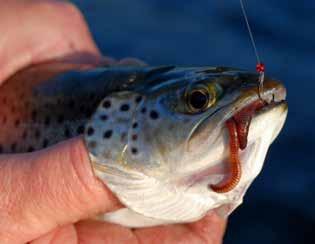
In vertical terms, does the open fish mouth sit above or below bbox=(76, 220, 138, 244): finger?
above

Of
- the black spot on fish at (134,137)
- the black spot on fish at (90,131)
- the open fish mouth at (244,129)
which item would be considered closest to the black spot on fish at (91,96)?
the black spot on fish at (90,131)

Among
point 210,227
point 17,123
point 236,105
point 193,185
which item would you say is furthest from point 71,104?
point 210,227

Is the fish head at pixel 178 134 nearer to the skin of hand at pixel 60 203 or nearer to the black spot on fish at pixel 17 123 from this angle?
the skin of hand at pixel 60 203

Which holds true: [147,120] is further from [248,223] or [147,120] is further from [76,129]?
[248,223]

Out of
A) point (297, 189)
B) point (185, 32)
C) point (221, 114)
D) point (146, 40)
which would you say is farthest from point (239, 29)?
point (221, 114)

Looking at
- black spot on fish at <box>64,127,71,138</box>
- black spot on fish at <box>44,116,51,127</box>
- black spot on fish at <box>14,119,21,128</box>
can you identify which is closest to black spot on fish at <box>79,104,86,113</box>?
black spot on fish at <box>64,127,71,138</box>

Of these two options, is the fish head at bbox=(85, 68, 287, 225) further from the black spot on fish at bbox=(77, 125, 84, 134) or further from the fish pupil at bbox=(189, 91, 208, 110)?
the black spot on fish at bbox=(77, 125, 84, 134)
